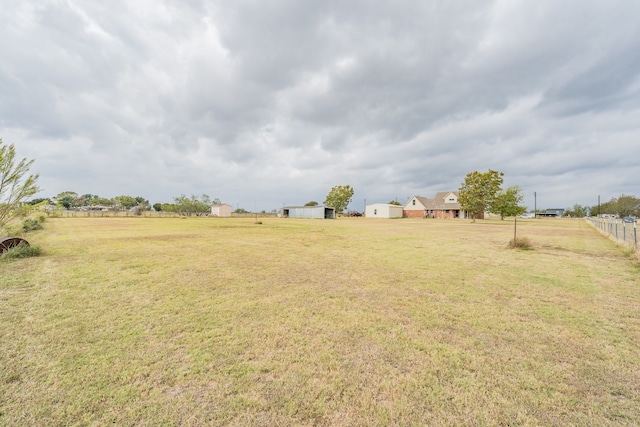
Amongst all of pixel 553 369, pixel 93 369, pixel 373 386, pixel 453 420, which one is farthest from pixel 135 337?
pixel 553 369

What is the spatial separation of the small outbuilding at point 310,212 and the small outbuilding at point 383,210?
11722 millimetres

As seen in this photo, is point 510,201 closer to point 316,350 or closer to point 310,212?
point 310,212

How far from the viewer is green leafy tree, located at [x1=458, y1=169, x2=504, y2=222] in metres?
40.5

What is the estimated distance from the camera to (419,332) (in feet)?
12.0

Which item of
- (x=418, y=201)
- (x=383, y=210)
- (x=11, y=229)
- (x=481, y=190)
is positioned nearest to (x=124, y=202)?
(x=383, y=210)

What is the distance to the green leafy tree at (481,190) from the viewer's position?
1596 inches

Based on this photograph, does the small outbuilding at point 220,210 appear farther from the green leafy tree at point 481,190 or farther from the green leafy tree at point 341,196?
the green leafy tree at point 481,190

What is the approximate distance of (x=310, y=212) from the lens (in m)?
56.4

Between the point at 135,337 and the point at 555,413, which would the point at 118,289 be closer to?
the point at 135,337

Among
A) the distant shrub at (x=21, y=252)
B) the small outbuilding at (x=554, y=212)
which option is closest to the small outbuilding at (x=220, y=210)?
the distant shrub at (x=21, y=252)

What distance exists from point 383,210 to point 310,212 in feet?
58.6

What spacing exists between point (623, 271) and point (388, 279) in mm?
6967

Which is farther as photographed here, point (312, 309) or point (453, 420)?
point (312, 309)

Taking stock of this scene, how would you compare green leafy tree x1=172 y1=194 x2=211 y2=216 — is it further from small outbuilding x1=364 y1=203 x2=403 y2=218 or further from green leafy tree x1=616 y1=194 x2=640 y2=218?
green leafy tree x1=616 y1=194 x2=640 y2=218
